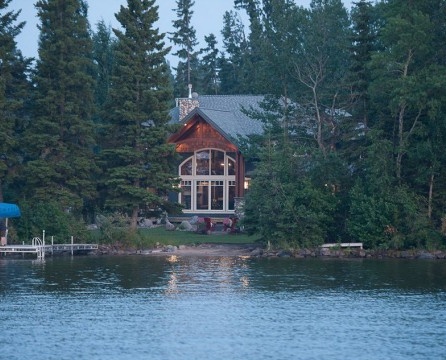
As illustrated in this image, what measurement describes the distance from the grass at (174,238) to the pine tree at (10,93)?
6.38m

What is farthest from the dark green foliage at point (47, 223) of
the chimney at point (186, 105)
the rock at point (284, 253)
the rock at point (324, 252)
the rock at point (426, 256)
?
the rock at point (426, 256)

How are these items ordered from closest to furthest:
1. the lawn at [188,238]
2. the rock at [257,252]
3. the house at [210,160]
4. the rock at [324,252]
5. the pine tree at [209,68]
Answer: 1. the rock at [257,252]
2. the rock at [324,252]
3. the lawn at [188,238]
4. the house at [210,160]
5. the pine tree at [209,68]

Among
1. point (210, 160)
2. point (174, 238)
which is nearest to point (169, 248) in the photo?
point (174, 238)

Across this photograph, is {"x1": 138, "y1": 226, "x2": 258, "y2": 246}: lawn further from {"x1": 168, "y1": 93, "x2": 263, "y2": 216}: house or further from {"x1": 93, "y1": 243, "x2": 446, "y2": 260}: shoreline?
{"x1": 168, "y1": 93, "x2": 263, "y2": 216}: house

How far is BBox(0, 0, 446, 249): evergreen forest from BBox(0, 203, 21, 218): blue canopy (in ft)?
5.50

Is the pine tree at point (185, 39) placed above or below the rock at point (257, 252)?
above

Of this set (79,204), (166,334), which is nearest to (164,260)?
(79,204)

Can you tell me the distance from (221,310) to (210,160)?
32.3 m

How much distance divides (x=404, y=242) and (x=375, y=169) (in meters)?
4.17

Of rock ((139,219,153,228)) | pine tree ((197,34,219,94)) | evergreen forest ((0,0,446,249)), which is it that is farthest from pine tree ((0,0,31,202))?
pine tree ((197,34,219,94))

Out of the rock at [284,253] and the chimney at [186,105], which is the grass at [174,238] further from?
the chimney at [186,105]

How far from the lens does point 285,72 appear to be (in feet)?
176

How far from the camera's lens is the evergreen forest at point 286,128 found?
156 feet

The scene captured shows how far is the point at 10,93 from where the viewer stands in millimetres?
49719
